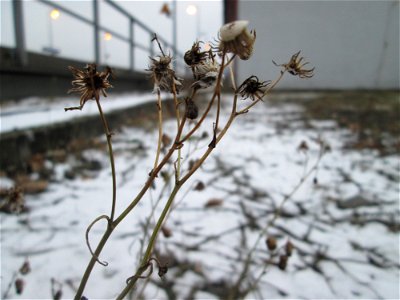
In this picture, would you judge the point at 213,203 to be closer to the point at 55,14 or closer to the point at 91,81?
the point at 91,81

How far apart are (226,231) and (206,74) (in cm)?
137

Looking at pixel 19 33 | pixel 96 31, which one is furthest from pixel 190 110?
pixel 96 31

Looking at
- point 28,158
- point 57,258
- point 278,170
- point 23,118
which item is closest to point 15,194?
point 57,258

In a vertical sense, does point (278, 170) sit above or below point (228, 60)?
below

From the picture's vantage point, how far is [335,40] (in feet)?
31.7

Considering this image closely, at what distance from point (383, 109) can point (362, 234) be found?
206 inches

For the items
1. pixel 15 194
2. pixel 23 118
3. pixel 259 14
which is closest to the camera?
pixel 15 194

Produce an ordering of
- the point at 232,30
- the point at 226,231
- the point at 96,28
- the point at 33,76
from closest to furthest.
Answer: the point at 232,30 < the point at 226,231 < the point at 33,76 < the point at 96,28

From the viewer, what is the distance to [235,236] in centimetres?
168

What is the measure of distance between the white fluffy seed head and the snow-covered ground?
393 mm

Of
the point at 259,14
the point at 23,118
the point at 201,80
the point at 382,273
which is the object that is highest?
the point at 259,14

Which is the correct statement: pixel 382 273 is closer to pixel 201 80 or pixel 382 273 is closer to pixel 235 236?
pixel 235 236

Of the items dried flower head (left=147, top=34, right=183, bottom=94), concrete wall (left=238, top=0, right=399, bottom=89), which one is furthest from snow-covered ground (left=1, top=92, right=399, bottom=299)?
concrete wall (left=238, top=0, right=399, bottom=89)

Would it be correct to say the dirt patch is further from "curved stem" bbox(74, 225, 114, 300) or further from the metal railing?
"curved stem" bbox(74, 225, 114, 300)
